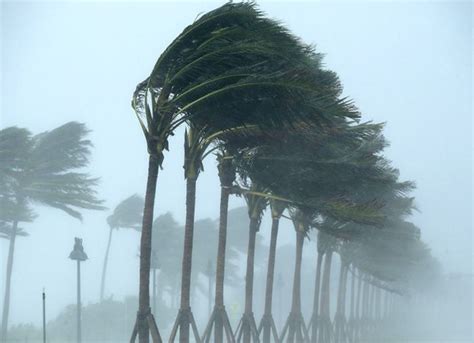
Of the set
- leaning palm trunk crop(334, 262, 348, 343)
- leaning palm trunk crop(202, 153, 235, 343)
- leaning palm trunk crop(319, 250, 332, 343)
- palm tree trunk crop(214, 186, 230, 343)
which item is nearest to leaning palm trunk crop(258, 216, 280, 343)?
palm tree trunk crop(214, 186, 230, 343)

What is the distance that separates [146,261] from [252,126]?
553cm

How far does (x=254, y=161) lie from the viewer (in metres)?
25.8

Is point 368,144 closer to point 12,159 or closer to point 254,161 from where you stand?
point 254,161

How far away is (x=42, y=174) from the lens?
51.5 metres

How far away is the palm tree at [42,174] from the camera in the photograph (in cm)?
4884

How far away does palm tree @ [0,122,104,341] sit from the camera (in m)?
48.8

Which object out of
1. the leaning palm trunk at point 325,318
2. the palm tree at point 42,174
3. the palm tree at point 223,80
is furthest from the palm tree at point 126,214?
the palm tree at point 223,80

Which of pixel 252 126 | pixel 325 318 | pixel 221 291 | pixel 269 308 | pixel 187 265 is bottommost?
pixel 325 318

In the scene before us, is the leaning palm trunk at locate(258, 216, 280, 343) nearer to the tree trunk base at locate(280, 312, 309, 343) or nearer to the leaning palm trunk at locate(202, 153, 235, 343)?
the tree trunk base at locate(280, 312, 309, 343)

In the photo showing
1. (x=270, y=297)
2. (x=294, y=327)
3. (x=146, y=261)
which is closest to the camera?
(x=146, y=261)

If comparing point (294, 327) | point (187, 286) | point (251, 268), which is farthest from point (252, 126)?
point (294, 327)

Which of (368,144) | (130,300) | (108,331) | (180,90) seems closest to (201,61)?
(180,90)

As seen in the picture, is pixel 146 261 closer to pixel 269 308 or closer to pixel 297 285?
pixel 269 308

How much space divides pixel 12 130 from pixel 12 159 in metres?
1.65
